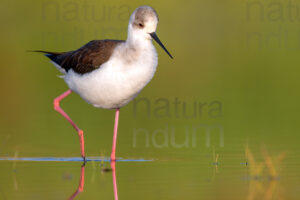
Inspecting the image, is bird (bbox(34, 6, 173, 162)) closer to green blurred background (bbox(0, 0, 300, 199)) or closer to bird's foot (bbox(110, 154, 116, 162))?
bird's foot (bbox(110, 154, 116, 162))

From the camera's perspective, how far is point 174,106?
15461mm

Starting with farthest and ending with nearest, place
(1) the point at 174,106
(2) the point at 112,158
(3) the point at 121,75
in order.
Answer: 1. (1) the point at 174,106
2. (2) the point at 112,158
3. (3) the point at 121,75

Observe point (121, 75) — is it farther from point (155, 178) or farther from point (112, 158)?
point (155, 178)

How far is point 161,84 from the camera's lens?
18.3 m

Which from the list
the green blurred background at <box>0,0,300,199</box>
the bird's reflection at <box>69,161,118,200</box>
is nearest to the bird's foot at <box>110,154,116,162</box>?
the bird's reflection at <box>69,161,118,200</box>

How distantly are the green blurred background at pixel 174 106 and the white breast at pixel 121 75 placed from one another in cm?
86

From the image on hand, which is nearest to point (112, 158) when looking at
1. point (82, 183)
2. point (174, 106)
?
point (82, 183)

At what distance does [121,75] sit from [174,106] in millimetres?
6046

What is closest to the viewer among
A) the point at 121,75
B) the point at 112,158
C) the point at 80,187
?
the point at 80,187

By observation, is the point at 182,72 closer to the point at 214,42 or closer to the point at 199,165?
the point at 214,42

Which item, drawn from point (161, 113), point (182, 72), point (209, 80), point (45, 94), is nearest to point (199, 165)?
point (161, 113)

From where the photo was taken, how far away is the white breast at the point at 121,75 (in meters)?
9.49

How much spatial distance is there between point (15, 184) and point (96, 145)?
11.0ft

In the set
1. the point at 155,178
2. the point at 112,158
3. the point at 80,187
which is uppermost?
the point at 112,158
